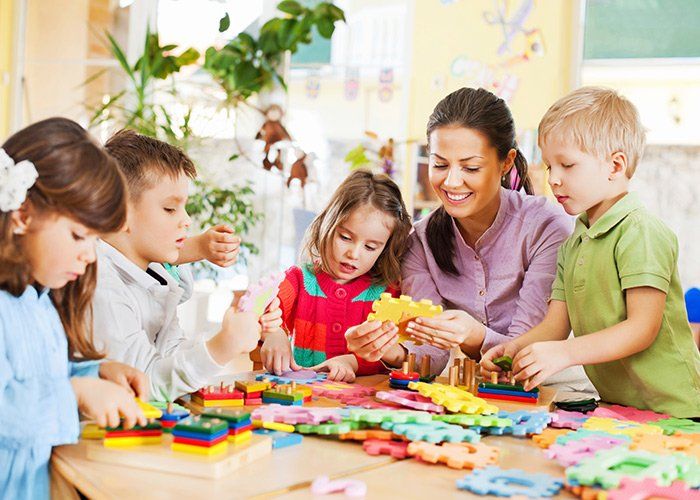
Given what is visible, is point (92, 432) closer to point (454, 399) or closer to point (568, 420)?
point (454, 399)

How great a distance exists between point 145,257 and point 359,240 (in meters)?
0.58

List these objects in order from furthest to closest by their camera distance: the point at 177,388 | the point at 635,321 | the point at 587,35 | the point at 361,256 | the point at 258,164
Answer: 1. the point at 258,164
2. the point at 587,35
3. the point at 361,256
4. the point at 635,321
5. the point at 177,388

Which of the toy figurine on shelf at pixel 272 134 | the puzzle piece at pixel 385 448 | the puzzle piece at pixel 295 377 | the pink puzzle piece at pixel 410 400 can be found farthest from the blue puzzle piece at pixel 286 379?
the toy figurine on shelf at pixel 272 134

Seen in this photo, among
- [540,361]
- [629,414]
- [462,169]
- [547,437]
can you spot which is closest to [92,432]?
[547,437]

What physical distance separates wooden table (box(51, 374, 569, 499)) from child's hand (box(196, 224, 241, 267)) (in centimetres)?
75

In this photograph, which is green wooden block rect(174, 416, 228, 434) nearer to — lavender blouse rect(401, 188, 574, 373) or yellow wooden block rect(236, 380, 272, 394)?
yellow wooden block rect(236, 380, 272, 394)

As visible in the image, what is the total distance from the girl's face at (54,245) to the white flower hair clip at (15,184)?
37mm

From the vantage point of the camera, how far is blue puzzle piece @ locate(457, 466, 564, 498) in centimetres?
112

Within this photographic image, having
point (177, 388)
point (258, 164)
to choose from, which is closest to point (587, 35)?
point (258, 164)

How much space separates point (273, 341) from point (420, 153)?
3.40 metres

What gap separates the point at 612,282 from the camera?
172 cm

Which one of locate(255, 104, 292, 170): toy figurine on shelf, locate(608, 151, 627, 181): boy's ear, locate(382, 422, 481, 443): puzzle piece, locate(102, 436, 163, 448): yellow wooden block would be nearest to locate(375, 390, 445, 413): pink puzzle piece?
locate(382, 422, 481, 443): puzzle piece

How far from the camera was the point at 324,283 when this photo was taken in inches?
→ 88.8

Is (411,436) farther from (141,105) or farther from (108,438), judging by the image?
(141,105)
